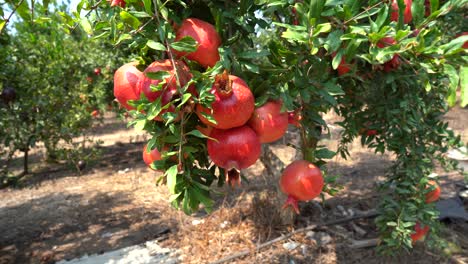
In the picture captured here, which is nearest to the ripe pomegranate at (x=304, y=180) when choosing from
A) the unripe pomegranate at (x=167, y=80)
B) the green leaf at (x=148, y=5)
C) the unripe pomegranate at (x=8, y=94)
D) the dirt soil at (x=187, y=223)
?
the unripe pomegranate at (x=167, y=80)

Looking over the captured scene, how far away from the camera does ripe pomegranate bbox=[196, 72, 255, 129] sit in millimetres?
757

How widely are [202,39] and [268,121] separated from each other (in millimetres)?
244

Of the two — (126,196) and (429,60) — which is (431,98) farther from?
(126,196)

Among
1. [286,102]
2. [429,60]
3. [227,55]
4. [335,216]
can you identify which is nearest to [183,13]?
[227,55]

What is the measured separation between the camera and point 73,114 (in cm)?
517

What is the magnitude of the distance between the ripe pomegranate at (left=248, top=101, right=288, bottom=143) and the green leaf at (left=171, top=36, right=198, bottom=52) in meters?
0.21

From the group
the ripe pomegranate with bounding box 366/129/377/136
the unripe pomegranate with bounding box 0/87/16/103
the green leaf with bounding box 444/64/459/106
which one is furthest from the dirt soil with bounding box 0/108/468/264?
the green leaf with bounding box 444/64/459/106

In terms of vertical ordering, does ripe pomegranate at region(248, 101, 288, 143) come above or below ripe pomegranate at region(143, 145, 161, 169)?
above

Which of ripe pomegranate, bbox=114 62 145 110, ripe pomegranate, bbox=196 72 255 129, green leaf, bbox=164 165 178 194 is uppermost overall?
ripe pomegranate, bbox=114 62 145 110

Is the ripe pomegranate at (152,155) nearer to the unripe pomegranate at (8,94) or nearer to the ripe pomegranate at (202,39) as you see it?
the ripe pomegranate at (202,39)

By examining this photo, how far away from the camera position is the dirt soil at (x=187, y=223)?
3250 millimetres

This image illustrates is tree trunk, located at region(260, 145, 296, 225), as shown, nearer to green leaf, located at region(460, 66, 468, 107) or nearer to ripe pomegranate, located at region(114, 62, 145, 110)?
ripe pomegranate, located at region(114, 62, 145, 110)

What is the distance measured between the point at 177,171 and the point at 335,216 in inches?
131

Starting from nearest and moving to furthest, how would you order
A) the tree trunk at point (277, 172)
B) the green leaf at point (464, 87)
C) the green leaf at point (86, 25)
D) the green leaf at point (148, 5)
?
the green leaf at point (464, 87), the green leaf at point (148, 5), the green leaf at point (86, 25), the tree trunk at point (277, 172)
